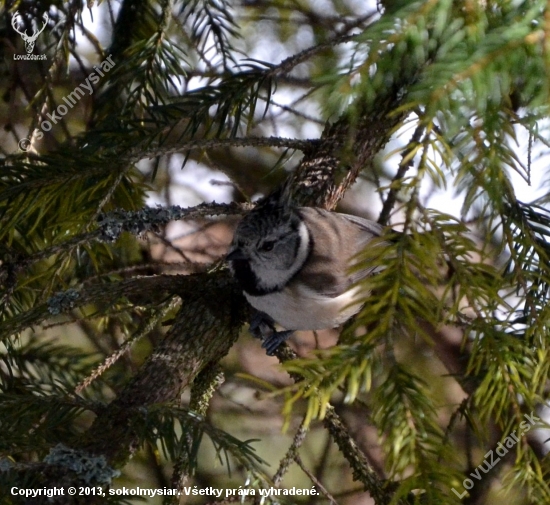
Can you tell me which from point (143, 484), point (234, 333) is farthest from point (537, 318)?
point (143, 484)

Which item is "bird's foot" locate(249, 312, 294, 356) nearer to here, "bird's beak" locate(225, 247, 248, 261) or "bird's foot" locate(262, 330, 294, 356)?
"bird's foot" locate(262, 330, 294, 356)

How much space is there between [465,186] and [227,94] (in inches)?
26.8

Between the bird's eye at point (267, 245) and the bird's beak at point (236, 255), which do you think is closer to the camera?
the bird's beak at point (236, 255)

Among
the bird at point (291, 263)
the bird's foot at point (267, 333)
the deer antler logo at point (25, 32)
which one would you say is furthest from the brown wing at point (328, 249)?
the deer antler logo at point (25, 32)

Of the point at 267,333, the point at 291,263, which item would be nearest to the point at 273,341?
the point at 267,333

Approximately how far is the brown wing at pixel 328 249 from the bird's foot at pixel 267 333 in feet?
0.44

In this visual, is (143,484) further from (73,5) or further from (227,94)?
(73,5)

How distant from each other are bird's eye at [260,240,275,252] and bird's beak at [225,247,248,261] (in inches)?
3.3

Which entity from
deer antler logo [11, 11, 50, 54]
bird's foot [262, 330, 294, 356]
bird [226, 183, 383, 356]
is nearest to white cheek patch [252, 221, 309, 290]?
bird [226, 183, 383, 356]

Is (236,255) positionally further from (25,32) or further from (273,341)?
(25,32)

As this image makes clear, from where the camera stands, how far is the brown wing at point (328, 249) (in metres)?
1.52

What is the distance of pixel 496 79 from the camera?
0.60 metres

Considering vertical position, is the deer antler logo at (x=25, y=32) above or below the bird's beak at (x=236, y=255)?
above

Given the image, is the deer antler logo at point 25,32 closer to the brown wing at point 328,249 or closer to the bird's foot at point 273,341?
the brown wing at point 328,249
